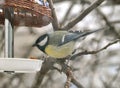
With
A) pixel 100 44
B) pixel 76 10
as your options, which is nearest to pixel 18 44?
pixel 76 10

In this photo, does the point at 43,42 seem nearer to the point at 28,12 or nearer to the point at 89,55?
the point at 28,12

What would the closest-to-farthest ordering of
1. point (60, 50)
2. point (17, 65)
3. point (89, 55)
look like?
point (17, 65) → point (60, 50) → point (89, 55)

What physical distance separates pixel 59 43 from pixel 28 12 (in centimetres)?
16

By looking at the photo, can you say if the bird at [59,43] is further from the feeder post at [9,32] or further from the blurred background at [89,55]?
the blurred background at [89,55]

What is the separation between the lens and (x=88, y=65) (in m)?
2.23

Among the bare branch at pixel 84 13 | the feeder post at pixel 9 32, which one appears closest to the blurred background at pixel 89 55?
the bare branch at pixel 84 13

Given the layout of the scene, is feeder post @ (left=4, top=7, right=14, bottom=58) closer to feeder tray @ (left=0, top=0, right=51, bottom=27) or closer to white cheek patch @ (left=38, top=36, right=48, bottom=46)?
feeder tray @ (left=0, top=0, right=51, bottom=27)

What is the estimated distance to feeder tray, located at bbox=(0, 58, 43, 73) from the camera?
3.12 feet

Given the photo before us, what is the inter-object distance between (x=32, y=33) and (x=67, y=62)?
1181 mm

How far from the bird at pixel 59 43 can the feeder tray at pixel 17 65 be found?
200mm

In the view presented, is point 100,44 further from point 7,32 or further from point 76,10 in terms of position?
point 7,32

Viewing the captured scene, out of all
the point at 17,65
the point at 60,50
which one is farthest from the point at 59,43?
the point at 17,65

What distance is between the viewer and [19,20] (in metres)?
1.27

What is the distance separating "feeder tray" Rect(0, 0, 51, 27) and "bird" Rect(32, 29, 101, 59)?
7cm
